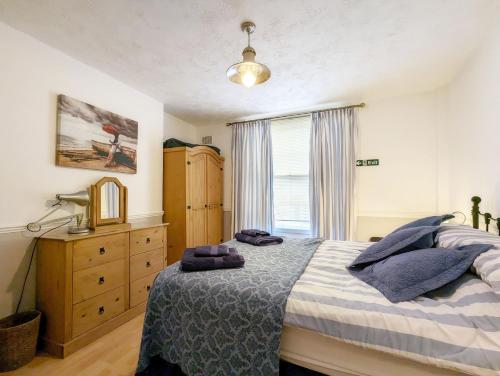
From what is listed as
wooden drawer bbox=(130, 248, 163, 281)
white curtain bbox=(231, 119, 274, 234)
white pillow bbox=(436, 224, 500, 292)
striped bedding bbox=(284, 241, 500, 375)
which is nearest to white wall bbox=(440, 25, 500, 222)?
white pillow bbox=(436, 224, 500, 292)

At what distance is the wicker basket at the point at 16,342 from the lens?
156 centimetres

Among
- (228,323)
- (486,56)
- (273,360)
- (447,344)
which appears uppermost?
(486,56)

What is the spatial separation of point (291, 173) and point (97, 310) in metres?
2.90

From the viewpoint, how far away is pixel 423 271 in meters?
1.12

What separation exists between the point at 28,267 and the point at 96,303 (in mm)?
611

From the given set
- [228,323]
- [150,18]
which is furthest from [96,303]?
[150,18]

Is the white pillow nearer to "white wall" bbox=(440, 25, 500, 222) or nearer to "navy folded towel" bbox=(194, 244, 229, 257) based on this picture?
"white wall" bbox=(440, 25, 500, 222)

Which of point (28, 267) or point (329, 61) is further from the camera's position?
point (329, 61)

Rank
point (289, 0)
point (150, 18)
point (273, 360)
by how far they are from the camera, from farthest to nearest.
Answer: point (150, 18) < point (289, 0) < point (273, 360)

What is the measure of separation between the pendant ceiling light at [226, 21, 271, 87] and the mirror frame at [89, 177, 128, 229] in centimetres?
170

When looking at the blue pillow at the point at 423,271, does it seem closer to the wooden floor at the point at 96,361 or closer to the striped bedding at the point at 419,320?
the striped bedding at the point at 419,320

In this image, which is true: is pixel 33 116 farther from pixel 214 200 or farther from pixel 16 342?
pixel 214 200

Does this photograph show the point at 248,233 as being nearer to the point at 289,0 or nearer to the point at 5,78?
the point at 289,0

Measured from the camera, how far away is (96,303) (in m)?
1.94
